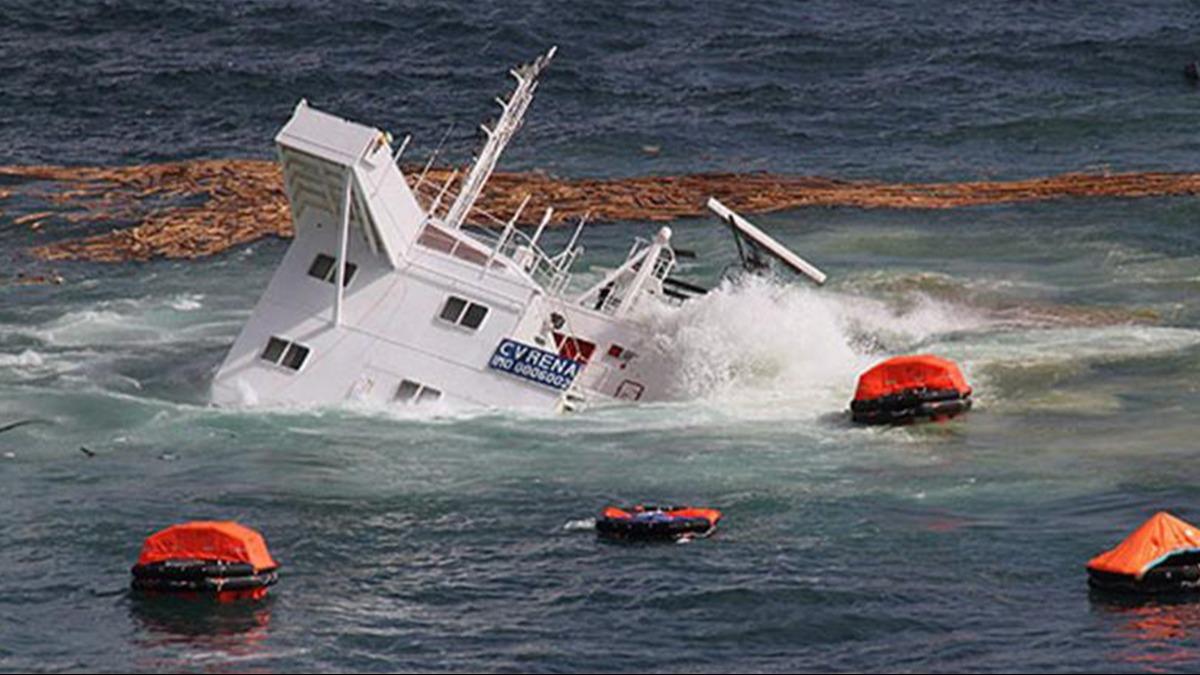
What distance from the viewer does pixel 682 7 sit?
128 meters

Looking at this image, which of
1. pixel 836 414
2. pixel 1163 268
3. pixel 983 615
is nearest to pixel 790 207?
pixel 1163 268

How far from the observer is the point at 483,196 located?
9288 centimetres

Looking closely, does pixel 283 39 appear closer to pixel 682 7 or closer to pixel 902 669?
pixel 682 7

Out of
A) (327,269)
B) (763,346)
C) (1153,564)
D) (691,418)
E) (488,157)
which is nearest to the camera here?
(1153,564)

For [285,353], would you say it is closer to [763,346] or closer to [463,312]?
[463,312]

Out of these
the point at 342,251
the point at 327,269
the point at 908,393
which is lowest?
the point at 327,269

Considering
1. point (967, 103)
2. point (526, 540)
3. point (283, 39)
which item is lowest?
point (526, 540)

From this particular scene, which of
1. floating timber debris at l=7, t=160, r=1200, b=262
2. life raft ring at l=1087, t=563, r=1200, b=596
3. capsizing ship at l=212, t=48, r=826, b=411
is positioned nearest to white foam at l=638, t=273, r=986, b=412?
capsizing ship at l=212, t=48, r=826, b=411

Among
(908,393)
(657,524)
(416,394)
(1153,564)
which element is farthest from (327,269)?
(1153,564)

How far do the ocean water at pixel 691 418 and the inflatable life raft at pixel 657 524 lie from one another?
53 cm

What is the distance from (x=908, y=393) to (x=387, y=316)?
14123 millimetres

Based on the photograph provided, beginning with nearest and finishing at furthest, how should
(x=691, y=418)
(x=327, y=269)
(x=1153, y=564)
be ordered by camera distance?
(x=1153, y=564), (x=691, y=418), (x=327, y=269)

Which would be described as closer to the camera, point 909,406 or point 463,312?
point 909,406

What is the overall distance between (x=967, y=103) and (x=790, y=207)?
20355mm
